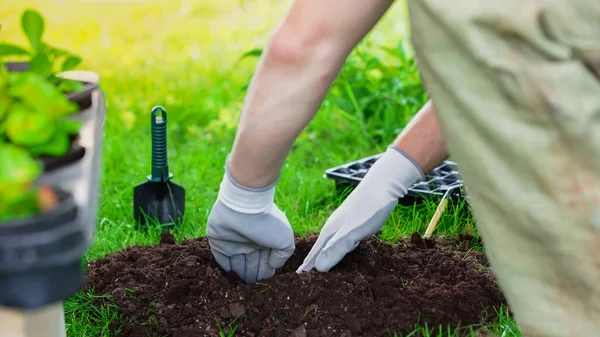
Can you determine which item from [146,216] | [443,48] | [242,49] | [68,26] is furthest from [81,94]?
[68,26]

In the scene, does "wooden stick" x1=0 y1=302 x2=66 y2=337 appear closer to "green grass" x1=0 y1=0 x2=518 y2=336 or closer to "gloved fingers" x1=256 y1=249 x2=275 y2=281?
"green grass" x1=0 y1=0 x2=518 y2=336

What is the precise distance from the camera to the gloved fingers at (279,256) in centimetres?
213

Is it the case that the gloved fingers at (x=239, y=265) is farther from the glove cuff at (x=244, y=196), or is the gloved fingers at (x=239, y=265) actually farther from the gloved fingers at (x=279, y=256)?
the glove cuff at (x=244, y=196)

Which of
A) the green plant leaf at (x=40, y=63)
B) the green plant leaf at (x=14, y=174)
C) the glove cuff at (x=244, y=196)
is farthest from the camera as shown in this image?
the glove cuff at (x=244, y=196)

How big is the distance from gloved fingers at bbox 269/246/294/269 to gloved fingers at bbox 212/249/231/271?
111 mm

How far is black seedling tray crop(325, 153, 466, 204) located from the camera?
2.80m

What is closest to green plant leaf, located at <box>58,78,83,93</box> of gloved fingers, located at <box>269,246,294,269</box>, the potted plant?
the potted plant

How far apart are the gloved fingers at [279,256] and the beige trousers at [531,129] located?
663mm

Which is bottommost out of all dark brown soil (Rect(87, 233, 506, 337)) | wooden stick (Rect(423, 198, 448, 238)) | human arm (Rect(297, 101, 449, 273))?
wooden stick (Rect(423, 198, 448, 238))

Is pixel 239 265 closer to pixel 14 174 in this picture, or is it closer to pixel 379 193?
pixel 379 193

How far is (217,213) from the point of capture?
6.52 ft

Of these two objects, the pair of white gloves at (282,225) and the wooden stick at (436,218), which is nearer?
the pair of white gloves at (282,225)

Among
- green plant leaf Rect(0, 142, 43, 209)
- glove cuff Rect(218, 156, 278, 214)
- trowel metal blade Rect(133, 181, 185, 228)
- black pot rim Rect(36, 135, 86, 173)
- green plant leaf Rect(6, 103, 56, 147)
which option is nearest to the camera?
green plant leaf Rect(0, 142, 43, 209)

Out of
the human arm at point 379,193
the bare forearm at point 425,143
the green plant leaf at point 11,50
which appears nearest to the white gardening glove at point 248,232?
the human arm at point 379,193
